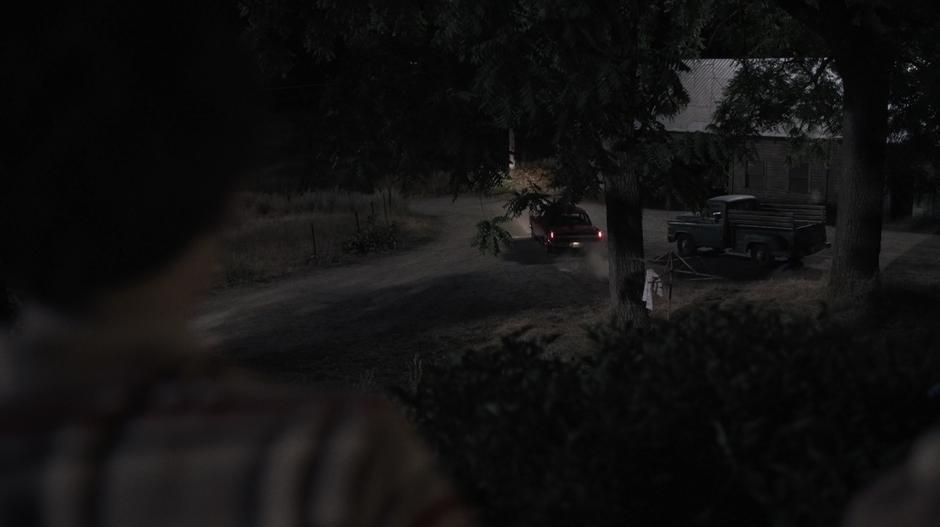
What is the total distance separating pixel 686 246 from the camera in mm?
25031

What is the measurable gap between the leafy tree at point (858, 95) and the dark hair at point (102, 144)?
13.8 metres

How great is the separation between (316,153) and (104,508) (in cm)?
1397

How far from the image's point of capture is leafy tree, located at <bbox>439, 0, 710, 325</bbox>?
1130cm

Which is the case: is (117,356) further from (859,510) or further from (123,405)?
(859,510)

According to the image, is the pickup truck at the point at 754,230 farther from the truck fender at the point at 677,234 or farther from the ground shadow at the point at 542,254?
the ground shadow at the point at 542,254

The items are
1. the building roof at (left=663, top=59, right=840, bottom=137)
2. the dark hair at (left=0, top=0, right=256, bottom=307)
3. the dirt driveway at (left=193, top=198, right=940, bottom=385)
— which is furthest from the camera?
the building roof at (left=663, top=59, right=840, bottom=137)

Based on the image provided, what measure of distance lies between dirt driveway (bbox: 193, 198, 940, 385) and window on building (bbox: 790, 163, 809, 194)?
4.81m

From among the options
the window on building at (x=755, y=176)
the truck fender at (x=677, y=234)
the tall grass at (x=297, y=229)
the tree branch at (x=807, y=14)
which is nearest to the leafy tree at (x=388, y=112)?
the tree branch at (x=807, y=14)

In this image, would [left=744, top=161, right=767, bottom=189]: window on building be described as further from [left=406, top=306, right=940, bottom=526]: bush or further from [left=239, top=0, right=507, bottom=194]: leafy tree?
[left=406, top=306, right=940, bottom=526]: bush

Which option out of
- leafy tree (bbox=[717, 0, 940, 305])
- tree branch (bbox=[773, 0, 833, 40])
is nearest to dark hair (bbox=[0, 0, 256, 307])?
leafy tree (bbox=[717, 0, 940, 305])

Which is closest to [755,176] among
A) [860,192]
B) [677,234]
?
[677,234]

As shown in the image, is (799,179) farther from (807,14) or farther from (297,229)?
(807,14)

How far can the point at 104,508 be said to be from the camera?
0.91 metres

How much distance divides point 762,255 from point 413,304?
9.06m
